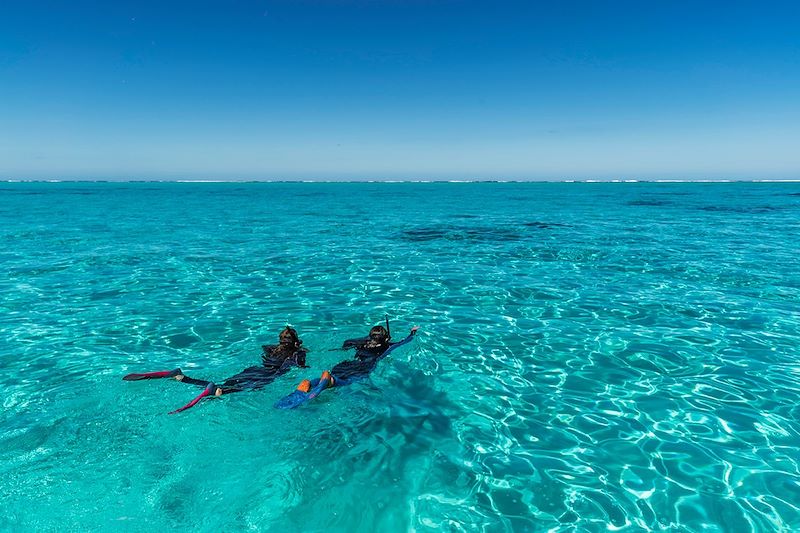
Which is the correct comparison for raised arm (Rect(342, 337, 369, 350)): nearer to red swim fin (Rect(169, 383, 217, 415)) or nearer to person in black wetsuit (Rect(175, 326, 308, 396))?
person in black wetsuit (Rect(175, 326, 308, 396))

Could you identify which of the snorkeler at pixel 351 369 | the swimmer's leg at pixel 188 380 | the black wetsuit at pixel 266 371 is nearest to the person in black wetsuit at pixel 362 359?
the snorkeler at pixel 351 369

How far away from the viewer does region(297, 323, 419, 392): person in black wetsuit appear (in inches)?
344

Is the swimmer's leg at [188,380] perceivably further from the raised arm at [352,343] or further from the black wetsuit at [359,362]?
the raised arm at [352,343]

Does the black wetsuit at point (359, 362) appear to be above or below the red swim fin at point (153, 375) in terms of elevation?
below

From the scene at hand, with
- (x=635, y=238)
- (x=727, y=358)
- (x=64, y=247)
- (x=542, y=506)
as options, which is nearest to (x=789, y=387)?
(x=727, y=358)

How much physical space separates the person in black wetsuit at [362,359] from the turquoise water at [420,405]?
0.92 ft

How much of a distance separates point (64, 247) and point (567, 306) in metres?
27.4

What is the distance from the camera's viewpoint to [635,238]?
28188 millimetres

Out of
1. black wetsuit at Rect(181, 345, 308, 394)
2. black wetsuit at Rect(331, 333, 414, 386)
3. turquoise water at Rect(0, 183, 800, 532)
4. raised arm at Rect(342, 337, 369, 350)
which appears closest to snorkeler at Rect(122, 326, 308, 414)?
black wetsuit at Rect(181, 345, 308, 394)

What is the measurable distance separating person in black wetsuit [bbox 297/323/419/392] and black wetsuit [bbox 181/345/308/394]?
35.1 inches

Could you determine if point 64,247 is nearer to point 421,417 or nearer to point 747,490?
point 421,417

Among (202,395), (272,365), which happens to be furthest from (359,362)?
(202,395)

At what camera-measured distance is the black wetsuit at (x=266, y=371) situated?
27.8ft

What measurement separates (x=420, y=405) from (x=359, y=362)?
1843mm
